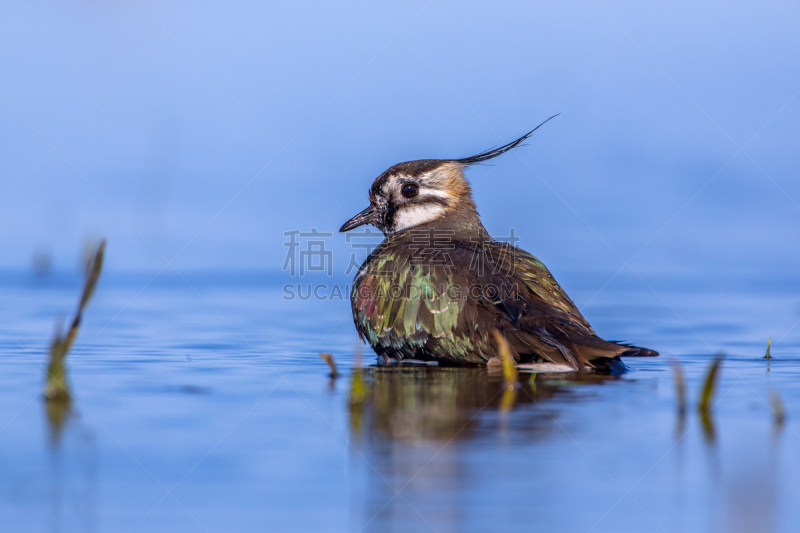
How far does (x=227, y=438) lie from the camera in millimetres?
4691

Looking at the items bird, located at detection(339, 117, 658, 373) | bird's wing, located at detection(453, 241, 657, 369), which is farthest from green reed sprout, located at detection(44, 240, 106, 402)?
bird's wing, located at detection(453, 241, 657, 369)

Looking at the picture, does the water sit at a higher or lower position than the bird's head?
lower

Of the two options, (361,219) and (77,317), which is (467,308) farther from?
(77,317)

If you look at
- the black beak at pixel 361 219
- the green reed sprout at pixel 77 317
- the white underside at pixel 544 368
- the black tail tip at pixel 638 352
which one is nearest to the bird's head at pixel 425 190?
the black beak at pixel 361 219

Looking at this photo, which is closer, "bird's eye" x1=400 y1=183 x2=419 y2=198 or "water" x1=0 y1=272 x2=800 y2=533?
"water" x1=0 y1=272 x2=800 y2=533

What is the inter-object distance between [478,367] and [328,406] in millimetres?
1748

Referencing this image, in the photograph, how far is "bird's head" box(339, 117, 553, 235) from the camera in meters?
8.74

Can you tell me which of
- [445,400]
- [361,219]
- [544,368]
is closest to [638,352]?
[544,368]

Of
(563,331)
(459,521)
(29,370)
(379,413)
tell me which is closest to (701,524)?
(459,521)

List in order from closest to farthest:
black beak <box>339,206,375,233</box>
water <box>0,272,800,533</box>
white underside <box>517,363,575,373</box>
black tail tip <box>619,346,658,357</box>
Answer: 1. water <box>0,272,800,533</box>
2. black tail tip <box>619,346,658,357</box>
3. white underside <box>517,363,575,373</box>
4. black beak <box>339,206,375,233</box>

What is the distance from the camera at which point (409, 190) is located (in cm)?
877

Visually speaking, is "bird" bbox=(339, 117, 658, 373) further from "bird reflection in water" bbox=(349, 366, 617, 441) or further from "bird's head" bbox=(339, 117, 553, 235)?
"bird's head" bbox=(339, 117, 553, 235)

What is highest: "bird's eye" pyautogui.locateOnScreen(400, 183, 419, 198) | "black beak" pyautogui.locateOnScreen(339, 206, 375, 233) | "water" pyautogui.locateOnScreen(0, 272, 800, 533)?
"bird's eye" pyautogui.locateOnScreen(400, 183, 419, 198)

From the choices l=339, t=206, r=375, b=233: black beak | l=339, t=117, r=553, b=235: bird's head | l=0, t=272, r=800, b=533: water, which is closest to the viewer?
l=0, t=272, r=800, b=533: water
